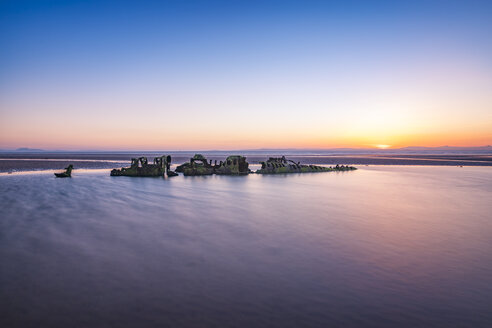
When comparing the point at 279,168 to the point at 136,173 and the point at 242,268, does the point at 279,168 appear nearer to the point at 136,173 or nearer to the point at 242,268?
the point at 136,173

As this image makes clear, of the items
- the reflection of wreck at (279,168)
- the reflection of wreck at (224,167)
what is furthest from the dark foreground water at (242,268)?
the reflection of wreck at (279,168)

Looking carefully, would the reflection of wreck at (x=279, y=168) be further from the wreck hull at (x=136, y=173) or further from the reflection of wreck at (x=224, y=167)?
the wreck hull at (x=136, y=173)

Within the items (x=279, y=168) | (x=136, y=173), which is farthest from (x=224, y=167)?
(x=136, y=173)

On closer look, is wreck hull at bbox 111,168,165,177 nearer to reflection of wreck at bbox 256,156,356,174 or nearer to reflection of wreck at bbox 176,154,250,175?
reflection of wreck at bbox 176,154,250,175

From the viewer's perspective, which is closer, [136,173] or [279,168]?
[136,173]

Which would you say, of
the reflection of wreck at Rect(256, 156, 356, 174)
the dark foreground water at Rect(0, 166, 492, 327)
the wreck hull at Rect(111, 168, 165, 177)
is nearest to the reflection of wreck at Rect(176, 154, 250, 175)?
the reflection of wreck at Rect(256, 156, 356, 174)

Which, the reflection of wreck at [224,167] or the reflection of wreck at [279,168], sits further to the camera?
the reflection of wreck at [279,168]

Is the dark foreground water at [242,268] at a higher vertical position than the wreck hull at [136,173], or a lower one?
lower

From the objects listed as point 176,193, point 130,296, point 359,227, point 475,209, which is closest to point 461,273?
point 359,227

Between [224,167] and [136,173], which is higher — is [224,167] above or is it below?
above
